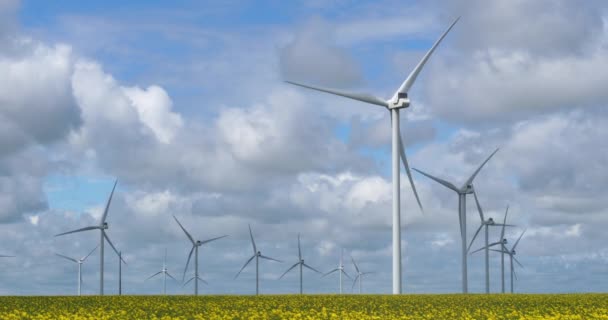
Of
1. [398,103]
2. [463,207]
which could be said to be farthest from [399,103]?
[463,207]

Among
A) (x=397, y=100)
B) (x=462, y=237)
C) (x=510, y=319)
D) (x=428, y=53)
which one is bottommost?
(x=510, y=319)

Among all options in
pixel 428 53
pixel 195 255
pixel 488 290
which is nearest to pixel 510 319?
pixel 428 53

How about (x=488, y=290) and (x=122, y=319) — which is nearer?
(x=122, y=319)

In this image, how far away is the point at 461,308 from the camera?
159 feet

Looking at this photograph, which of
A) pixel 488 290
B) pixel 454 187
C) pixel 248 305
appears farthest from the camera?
pixel 488 290

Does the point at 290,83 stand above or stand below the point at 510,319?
above

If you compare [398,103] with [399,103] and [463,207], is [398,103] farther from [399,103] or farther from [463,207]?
[463,207]

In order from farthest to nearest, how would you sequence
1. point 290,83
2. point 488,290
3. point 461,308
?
point 488,290
point 290,83
point 461,308

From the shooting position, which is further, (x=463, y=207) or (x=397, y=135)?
(x=463, y=207)

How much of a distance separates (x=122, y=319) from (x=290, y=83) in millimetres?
34461

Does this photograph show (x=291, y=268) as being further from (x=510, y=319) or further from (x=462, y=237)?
(x=510, y=319)

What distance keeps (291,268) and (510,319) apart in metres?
114

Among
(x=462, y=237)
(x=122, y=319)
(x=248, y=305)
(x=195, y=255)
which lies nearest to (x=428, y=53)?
(x=462, y=237)

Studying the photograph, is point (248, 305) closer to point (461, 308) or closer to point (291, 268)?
point (461, 308)
